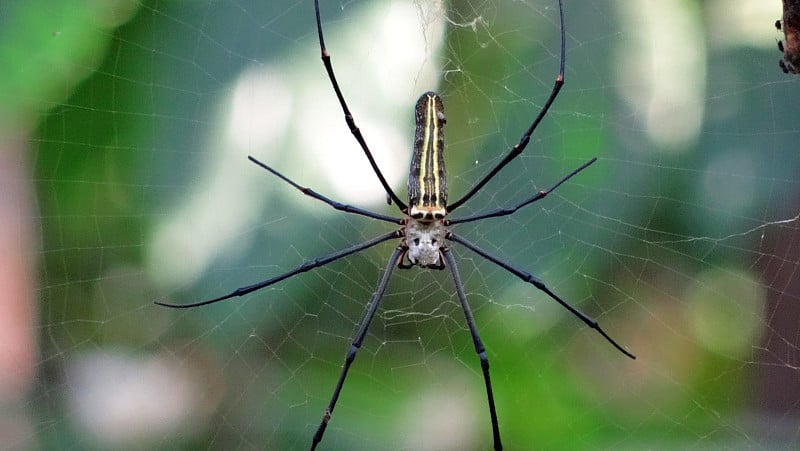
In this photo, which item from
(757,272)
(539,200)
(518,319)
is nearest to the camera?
(518,319)

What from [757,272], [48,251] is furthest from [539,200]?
[48,251]

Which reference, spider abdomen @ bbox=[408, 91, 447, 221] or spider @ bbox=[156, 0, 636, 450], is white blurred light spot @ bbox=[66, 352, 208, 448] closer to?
spider @ bbox=[156, 0, 636, 450]

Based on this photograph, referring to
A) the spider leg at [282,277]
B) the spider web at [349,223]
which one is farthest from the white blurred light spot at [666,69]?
the spider leg at [282,277]

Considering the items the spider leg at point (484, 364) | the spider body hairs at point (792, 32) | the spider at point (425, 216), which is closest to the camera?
the spider body hairs at point (792, 32)

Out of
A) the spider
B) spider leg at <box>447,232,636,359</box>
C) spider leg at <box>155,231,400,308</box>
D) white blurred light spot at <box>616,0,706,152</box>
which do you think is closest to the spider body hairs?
the spider

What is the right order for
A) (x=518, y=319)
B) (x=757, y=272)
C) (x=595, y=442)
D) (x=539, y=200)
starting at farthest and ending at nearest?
(x=539, y=200) < (x=757, y=272) < (x=518, y=319) < (x=595, y=442)

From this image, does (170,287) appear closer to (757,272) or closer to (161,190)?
(161,190)

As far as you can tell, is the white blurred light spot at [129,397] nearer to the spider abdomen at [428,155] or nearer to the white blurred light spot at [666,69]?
the spider abdomen at [428,155]
